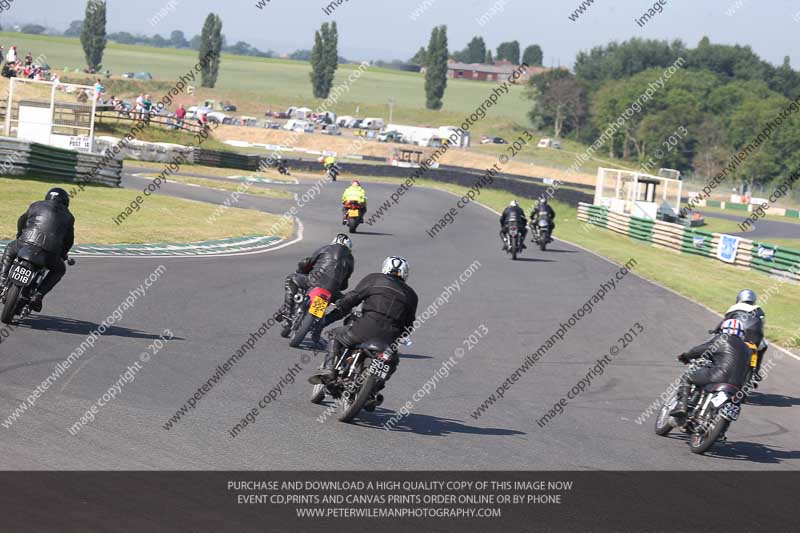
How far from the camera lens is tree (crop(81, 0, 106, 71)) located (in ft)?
411

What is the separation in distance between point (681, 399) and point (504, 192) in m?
49.1

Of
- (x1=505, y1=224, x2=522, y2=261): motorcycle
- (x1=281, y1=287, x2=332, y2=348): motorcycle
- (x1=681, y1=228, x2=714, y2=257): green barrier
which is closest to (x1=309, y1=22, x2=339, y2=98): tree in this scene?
(x1=681, y1=228, x2=714, y2=257): green barrier

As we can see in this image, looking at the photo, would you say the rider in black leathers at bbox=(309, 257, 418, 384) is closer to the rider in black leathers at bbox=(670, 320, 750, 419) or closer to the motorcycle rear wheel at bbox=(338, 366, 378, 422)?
the motorcycle rear wheel at bbox=(338, 366, 378, 422)

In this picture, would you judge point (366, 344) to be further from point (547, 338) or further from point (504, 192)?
point (504, 192)

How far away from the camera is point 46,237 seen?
12.1 metres

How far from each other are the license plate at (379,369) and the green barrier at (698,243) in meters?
30.0

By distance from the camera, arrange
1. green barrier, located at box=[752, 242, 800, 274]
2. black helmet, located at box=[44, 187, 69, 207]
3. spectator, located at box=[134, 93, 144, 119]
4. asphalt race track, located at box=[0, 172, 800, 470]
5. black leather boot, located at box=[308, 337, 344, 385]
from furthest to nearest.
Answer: spectator, located at box=[134, 93, 144, 119] → green barrier, located at box=[752, 242, 800, 274] → black helmet, located at box=[44, 187, 69, 207] → black leather boot, located at box=[308, 337, 344, 385] → asphalt race track, located at box=[0, 172, 800, 470]

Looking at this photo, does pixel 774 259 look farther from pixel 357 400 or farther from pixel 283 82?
pixel 283 82

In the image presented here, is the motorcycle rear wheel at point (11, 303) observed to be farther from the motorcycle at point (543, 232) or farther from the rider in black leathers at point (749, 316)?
the motorcycle at point (543, 232)

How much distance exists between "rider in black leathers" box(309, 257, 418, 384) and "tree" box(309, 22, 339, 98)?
120 meters

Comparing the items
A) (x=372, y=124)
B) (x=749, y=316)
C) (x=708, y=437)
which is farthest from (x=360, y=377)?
(x=372, y=124)

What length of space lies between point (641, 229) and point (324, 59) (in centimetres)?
9559

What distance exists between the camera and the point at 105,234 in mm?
22828

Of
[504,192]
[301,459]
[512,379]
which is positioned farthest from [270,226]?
[504,192]
